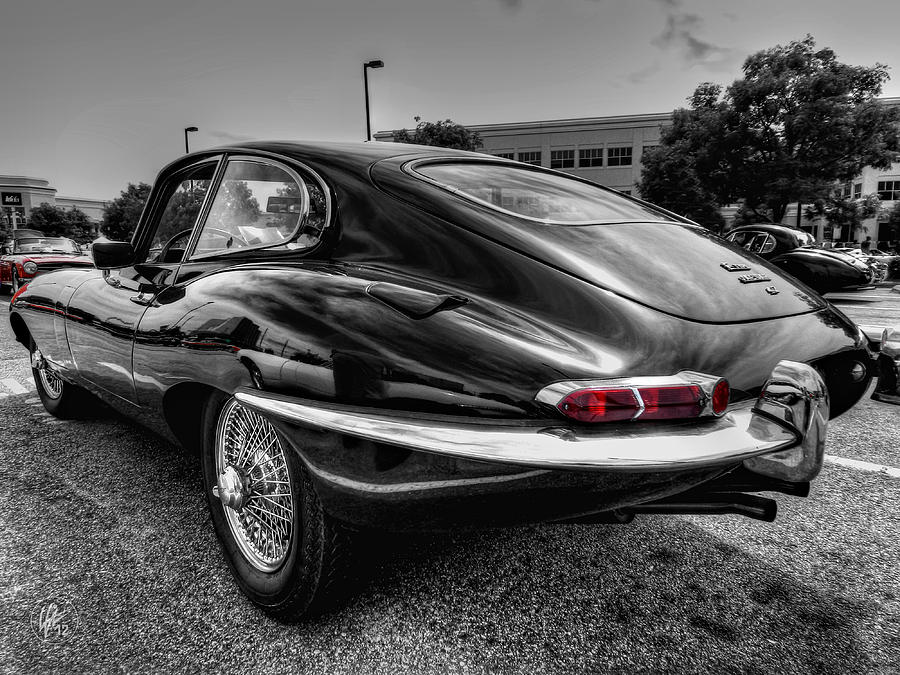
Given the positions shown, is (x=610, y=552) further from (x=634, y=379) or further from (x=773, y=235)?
(x=773, y=235)

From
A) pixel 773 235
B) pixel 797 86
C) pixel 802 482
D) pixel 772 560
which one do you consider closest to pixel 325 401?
pixel 802 482

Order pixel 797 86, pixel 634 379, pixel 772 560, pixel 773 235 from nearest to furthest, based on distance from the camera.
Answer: pixel 634 379
pixel 772 560
pixel 773 235
pixel 797 86

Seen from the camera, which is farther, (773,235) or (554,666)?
(773,235)

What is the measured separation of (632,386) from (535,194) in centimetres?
97

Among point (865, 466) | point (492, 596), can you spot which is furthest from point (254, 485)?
point (865, 466)

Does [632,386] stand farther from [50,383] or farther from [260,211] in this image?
[50,383]

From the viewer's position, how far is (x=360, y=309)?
4.98ft

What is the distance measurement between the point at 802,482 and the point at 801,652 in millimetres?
504

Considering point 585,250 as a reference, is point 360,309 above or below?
below

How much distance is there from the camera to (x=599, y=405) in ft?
4.27

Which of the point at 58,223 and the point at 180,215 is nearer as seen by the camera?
the point at 180,215

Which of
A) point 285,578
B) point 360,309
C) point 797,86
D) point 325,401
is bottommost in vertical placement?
point 285,578

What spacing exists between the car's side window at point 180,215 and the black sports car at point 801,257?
31.2 feet

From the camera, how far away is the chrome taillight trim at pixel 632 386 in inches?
51.4
